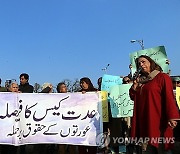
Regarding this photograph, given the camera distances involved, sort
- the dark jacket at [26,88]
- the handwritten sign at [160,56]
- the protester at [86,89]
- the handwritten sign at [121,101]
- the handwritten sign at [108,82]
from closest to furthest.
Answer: the protester at [86,89] → the handwritten sign at [160,56] → the handwritten sign at [121,101] → the dark jacket at [26,88] → the handwritten sign at [108,82]

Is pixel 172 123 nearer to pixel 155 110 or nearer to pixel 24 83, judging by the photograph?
pixel 155 110

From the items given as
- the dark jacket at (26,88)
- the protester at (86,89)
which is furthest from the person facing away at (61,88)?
the dark jacket at (26,88)

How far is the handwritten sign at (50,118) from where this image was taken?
6.21 meters

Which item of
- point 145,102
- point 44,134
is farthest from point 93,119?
point 145,102

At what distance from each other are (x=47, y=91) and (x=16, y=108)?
0.72 metres

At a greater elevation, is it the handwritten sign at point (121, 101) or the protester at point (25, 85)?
the protester at point (25, 85)

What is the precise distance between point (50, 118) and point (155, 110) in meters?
2.68

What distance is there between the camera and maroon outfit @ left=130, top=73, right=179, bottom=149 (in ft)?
13.5

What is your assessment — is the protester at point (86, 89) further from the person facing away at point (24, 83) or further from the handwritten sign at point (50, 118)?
the person facing away at point (24, 83)

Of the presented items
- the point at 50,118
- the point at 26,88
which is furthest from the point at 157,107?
the point at 26,88

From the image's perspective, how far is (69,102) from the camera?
6383mm

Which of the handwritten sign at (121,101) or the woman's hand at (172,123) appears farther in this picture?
the handwritten sign at (121,101)

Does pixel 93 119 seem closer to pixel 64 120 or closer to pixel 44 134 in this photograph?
pixel 64 120

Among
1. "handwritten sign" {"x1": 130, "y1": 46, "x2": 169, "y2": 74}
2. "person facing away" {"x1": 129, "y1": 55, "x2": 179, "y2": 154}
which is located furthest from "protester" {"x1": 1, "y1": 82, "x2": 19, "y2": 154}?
"person facing away" {"x1": 129, "y1": 55, "x2": 179, "y2": 154}
